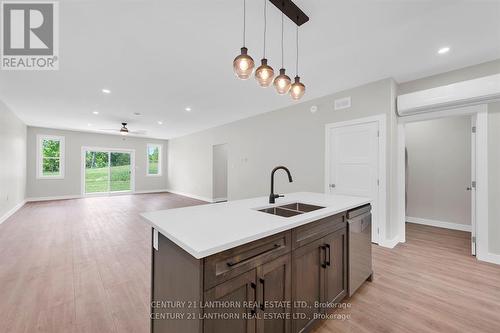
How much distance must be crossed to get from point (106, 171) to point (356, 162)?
9429mm

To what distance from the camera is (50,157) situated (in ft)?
24.2

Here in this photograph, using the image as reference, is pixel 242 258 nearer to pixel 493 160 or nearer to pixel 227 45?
pixel 227 45

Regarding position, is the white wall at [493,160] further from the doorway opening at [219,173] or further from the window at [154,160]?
the window at [154,160]

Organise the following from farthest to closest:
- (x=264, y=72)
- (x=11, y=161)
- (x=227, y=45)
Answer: (x=11, y=161) < (x=227, y=45) < (x=264, y=72)

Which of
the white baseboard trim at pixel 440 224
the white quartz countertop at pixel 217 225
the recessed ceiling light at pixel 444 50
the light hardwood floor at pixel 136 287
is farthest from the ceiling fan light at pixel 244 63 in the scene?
the white baseboard trim at pixel 440 224

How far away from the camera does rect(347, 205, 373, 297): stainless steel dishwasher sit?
1.89 m

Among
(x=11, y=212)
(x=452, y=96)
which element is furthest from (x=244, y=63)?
(x=11, y=212)

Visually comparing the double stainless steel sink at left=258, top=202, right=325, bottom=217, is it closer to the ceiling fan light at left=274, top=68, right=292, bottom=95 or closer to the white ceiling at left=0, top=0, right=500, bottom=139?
the ceiling fan light at left=274, top=68, right=292, bottom=95

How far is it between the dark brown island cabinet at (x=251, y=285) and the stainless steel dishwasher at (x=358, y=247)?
0.29 meters

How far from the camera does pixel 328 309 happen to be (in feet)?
5.50

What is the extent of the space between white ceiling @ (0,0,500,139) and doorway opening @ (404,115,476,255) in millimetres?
1945

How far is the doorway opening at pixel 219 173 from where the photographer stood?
736cm

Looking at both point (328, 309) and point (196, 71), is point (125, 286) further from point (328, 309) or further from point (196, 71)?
point (196, 71)

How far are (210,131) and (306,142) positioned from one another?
4.15 metres
